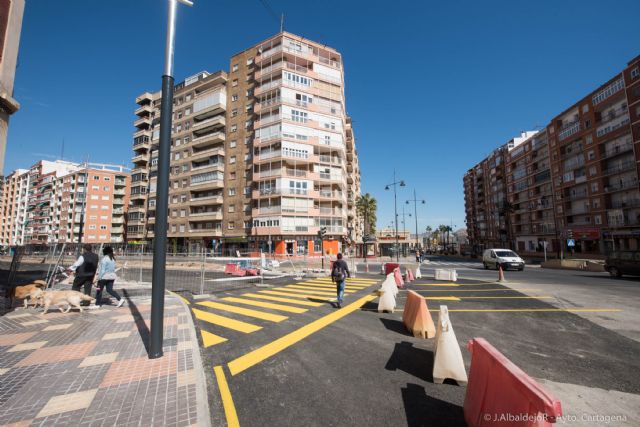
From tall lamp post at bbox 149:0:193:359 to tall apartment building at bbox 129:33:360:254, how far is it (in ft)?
103

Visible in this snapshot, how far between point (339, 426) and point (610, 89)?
5583 centimetres

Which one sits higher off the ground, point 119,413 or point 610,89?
point 610,89

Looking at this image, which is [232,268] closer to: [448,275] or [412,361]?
[448,275]

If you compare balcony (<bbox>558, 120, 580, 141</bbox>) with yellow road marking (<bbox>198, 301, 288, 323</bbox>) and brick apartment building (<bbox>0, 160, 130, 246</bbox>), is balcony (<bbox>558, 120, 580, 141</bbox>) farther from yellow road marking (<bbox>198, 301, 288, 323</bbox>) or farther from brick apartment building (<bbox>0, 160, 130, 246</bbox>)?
brick apartment building (<bbox>0, 160, 130, 246</bbox>)

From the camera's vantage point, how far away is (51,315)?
716cm

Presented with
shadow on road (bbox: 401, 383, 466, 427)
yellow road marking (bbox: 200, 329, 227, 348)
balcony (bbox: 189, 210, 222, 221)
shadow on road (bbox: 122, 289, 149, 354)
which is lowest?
yellow road marking (bbox: 200, 329, 227, 348)

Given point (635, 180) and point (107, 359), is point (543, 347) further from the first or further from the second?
point (635, 180)

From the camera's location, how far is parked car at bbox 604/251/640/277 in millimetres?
15656

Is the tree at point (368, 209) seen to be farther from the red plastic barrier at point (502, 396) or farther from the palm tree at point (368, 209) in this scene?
the red plastic barrier at point (502, 396)

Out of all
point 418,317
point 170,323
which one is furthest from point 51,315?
point 418,317

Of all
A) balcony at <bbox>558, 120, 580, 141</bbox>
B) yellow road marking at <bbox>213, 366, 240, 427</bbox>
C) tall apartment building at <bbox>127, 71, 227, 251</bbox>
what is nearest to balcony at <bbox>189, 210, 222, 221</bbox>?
tall apartment building at <bbox>127, 71, 227, 251</bbox>

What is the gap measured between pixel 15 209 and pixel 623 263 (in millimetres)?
143142

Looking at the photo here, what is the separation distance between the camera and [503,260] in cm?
2236

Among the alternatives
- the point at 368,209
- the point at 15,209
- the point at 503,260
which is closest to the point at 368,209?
the point at 368,209
